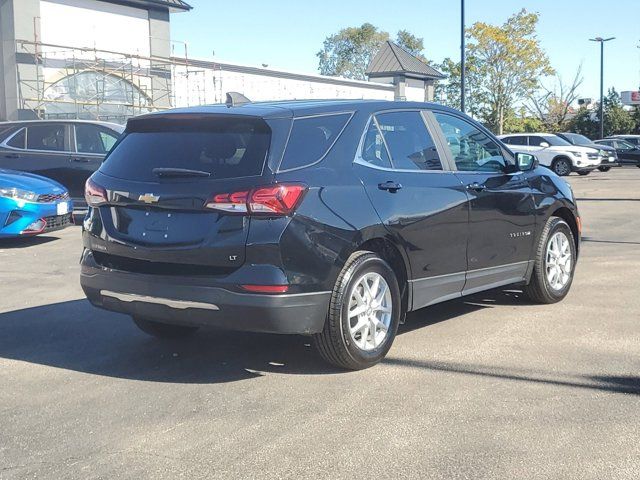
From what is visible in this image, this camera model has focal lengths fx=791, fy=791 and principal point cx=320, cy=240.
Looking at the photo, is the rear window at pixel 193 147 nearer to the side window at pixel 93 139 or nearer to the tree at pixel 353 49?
the side window at pixel 93 139

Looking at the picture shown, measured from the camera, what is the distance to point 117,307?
5.07m

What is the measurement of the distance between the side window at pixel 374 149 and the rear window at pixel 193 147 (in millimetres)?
791

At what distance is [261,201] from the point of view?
180 inches

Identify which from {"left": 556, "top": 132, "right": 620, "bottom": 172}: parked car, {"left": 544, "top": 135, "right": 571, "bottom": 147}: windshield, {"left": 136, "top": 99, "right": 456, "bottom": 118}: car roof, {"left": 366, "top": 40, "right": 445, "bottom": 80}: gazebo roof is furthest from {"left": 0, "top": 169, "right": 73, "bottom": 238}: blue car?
{"left": 366, "top": 40, "right": 445, "bottom": 80}: gazebo roof

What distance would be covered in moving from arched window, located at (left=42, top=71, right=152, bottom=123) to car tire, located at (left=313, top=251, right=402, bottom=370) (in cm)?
2229

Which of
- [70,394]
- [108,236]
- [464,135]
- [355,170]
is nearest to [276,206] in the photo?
[355,170]

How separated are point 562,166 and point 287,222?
90.9 ft

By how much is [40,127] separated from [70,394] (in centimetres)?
996

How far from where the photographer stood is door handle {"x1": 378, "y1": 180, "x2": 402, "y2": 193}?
521cm

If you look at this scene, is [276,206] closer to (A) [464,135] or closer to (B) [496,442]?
(B) [496,442]

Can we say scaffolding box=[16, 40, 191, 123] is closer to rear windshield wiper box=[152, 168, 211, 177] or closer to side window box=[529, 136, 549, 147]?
side window box=[529, 136, 549, 147]

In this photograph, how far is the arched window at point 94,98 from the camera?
27.0 m

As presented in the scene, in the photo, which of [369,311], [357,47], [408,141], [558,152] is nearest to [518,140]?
[558,152]

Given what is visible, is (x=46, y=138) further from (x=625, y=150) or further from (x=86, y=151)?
(x=625, y=150)
